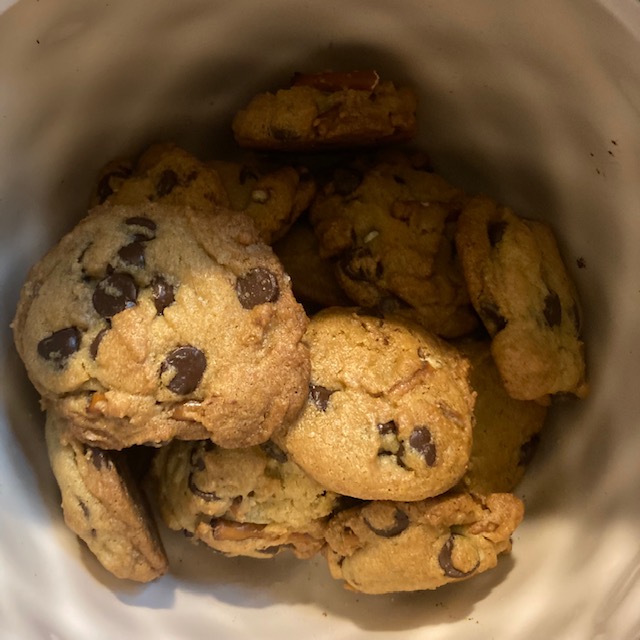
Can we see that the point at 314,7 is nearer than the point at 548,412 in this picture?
Yes

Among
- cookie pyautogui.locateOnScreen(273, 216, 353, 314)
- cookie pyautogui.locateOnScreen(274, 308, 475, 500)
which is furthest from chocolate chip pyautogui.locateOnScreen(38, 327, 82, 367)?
cookie pyautogui.locateOnScreen(273, 216, 353, 314)

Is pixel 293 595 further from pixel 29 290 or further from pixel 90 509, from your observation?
pixel 29 290

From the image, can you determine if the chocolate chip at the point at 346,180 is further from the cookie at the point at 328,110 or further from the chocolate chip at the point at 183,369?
the chocolate chip at the point at 183,369

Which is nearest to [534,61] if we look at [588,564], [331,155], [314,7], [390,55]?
[390,55]

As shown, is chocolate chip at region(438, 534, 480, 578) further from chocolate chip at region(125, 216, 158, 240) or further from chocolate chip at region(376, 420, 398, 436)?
chocolate chip at region(125, 216, 158, 240)

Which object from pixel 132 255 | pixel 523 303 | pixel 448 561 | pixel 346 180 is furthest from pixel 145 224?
pixel 448 561
